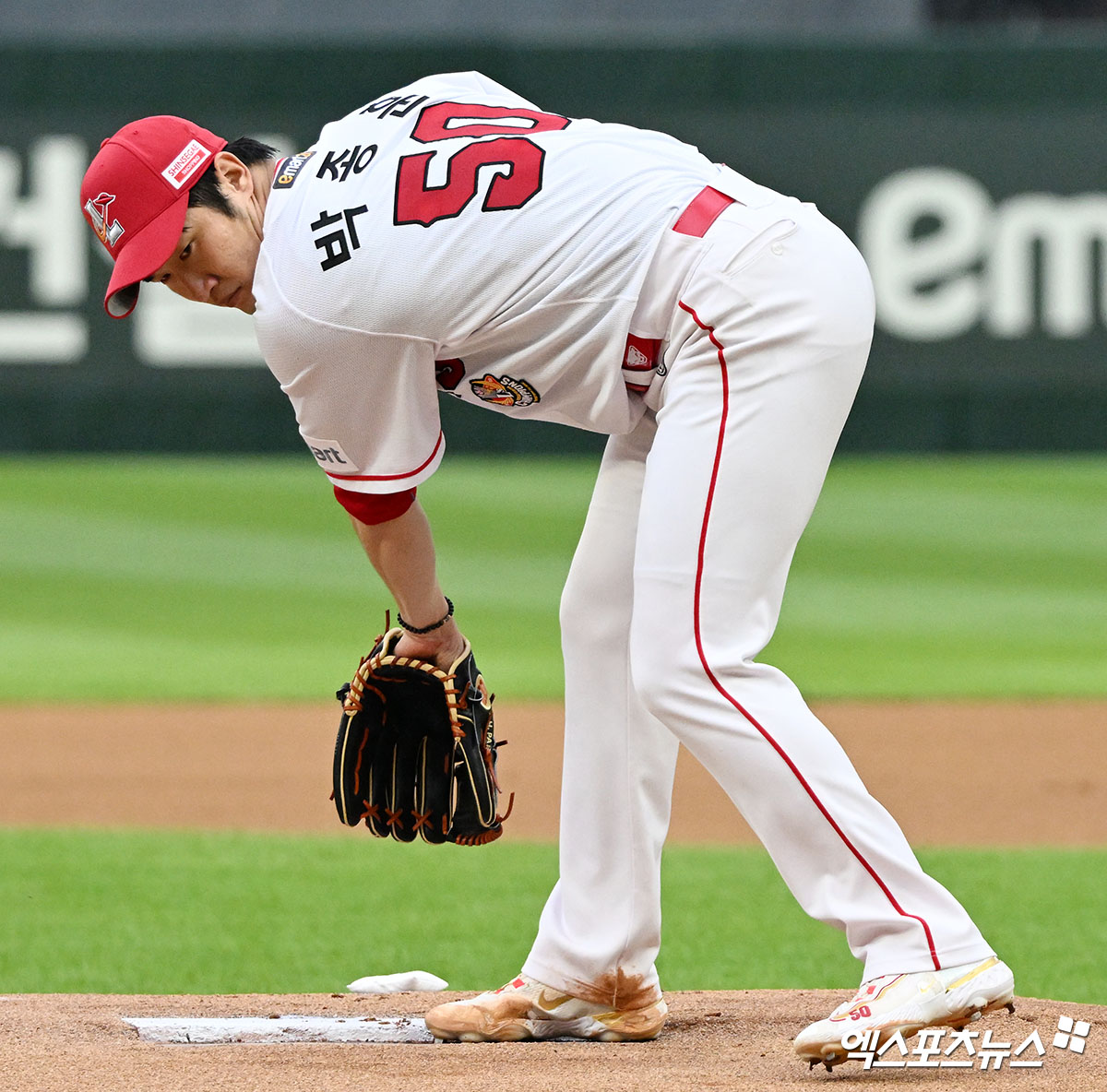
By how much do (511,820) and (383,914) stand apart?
4.33ft

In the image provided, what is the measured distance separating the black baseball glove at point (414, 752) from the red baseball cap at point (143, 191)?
82 cm

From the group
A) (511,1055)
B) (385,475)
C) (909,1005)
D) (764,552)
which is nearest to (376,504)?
(385,475)

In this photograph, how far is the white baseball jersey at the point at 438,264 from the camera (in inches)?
109

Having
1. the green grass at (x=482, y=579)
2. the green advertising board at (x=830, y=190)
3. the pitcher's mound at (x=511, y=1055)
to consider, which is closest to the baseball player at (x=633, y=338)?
the pitcher's mound at (x=511, y=1055)

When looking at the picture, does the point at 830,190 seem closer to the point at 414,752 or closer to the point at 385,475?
the point at 414,752

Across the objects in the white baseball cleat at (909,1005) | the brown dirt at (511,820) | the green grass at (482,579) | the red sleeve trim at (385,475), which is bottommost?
the green grass at (482,579)

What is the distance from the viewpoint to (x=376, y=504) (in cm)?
297

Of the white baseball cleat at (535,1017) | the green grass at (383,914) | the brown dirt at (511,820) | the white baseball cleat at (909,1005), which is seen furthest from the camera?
the green grass at (383,914)

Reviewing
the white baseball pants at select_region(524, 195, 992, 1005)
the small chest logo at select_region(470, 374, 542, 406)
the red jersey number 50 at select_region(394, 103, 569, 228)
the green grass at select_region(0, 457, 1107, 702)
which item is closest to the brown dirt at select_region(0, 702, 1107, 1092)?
the white baseball pants at select_region(524, 195, 992, 1005)

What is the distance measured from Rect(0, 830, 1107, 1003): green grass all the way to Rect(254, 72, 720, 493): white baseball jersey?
1543 mm

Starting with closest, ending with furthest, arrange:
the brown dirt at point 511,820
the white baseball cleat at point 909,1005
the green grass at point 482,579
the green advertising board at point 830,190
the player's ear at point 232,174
→ 1. the white baseball cleat at point 909,1005
2. the brown dirt at point 511,820
3. the player's ear at point 232,174
4. the green grass at point 482,579
5. the green advertising board at point 830,190

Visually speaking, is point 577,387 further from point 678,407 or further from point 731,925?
point 731,925

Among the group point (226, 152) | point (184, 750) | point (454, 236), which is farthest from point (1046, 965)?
point (184, 750)

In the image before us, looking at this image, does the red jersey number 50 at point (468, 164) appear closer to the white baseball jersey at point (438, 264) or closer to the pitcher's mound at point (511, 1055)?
Answer: the white baseball jersey at point (438, 264)
